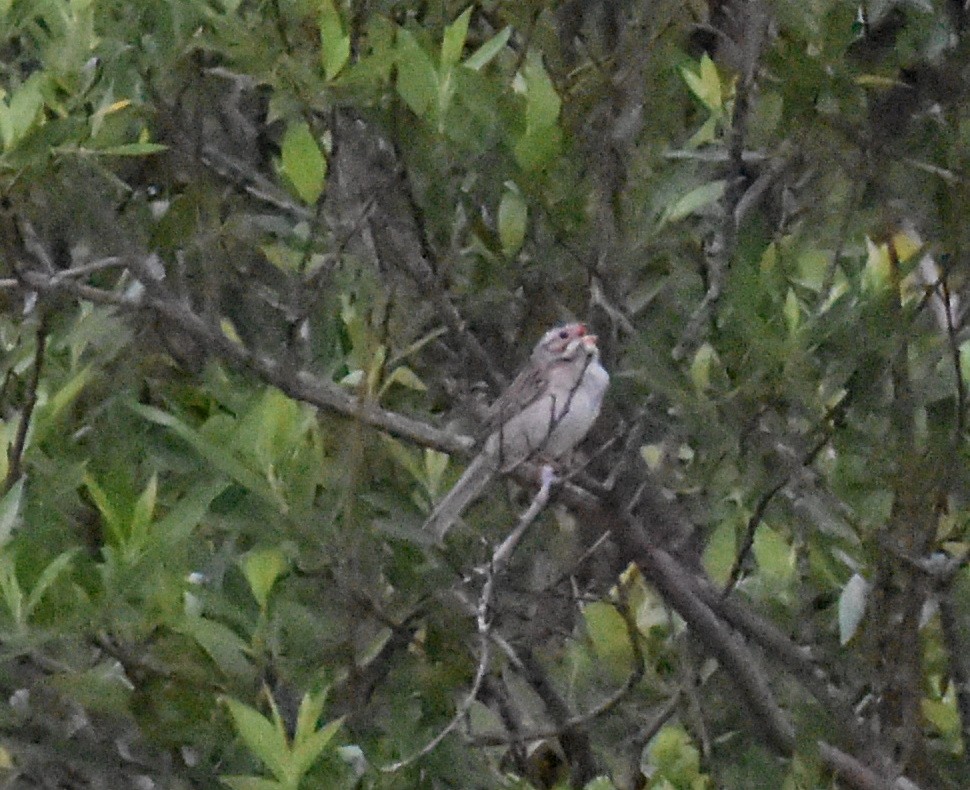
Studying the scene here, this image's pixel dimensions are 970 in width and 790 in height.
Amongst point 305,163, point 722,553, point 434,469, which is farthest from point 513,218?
point 722,553

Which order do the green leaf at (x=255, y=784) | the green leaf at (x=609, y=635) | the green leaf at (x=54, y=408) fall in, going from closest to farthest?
the green leaf at (x=255, y=784), the green leaf at (x=54, y=408), the green leaf at (x=609, y=635)

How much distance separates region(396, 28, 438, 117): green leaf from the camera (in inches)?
132

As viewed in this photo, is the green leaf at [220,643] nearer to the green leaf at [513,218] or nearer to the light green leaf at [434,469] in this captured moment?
the light green leaf at [434,469]

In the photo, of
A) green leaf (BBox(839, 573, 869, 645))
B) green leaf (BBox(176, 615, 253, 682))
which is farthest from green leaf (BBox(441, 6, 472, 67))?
green leaf (BBox(839, 573, 869, 645))

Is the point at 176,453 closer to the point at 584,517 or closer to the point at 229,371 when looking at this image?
the point at 229,371

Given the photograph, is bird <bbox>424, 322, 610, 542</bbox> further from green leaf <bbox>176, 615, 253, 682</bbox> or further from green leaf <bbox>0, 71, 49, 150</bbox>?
green leaf <bbox>0, 71, 49, 150</bbox>

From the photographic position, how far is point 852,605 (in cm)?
348

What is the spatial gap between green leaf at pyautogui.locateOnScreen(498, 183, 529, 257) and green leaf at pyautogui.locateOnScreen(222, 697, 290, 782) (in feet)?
4.04

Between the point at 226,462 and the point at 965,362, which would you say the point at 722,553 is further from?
the point at 226,462

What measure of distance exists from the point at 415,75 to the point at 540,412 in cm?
170

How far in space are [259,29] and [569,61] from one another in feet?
3.04

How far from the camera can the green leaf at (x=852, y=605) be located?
3.46 m

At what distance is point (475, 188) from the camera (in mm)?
3664

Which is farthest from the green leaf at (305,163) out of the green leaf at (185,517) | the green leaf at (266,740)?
the green leaf at (266,740)
